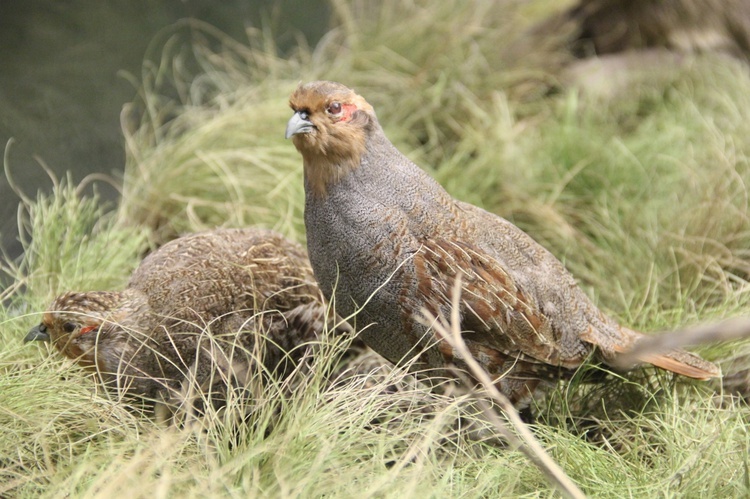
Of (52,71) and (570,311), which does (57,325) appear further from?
(52,71)

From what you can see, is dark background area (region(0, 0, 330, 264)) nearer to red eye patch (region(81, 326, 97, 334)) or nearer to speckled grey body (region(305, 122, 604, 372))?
red eye patch (region(81, 326, 97, 334))

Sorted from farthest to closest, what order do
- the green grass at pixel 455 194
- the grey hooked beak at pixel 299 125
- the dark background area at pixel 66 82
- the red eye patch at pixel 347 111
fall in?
the dark background area at pixel 66 82
the red eye patch at pixel 347 111
the grey hooked beak at pixel 299 125
the green grass at pixel 455 194

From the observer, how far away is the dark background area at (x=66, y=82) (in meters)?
4.72

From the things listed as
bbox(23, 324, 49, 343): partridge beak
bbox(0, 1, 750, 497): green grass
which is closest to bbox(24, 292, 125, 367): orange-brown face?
bbox(23, 324, 49, 343): partridge beak

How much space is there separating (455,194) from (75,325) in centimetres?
267

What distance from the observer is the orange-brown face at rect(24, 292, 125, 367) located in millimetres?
3123

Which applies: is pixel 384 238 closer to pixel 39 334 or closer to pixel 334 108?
pixel 334 108

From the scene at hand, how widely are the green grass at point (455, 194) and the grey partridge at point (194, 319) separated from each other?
166 millimetres

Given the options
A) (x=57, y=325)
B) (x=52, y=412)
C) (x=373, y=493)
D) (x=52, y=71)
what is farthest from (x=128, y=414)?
(x=52, y=71)

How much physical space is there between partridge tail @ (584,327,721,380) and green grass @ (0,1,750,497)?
13cm

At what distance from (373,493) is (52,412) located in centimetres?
122

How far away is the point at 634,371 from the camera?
359 cm

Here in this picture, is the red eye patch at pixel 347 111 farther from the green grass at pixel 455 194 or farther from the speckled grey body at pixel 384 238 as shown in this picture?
the green grass at pixel 455 194

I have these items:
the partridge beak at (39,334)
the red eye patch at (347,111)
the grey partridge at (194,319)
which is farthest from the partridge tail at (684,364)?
the partridge beak at (39,334)
